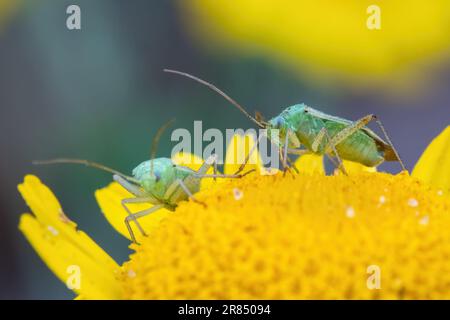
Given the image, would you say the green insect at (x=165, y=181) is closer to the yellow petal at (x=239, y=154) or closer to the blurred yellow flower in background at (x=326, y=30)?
the yellow petal at (x=239, y=154)

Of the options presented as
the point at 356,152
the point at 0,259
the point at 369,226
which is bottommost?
the point at 0,259

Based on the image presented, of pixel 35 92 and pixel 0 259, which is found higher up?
pixel 35 92

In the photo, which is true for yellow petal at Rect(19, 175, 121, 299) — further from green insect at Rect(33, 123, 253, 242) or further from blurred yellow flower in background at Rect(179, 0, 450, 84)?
blurred yellow flower in background at Rect(179, 0, 450, 84)

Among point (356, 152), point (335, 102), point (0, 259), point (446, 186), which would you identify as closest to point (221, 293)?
point (356, 152)

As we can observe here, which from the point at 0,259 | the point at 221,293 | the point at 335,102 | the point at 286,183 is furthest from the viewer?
the point at 335,102

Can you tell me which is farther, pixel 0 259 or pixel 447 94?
pixel 447 94

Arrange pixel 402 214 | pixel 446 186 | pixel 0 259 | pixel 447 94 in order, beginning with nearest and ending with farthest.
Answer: pixel 402 214, pixel 446 186, pixel 0 259, pixel 447 94

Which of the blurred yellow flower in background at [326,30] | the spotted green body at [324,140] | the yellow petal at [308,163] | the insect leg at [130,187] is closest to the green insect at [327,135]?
the spotted green body at [324,140]

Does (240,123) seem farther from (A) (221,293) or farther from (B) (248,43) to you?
(A) (221,293)
